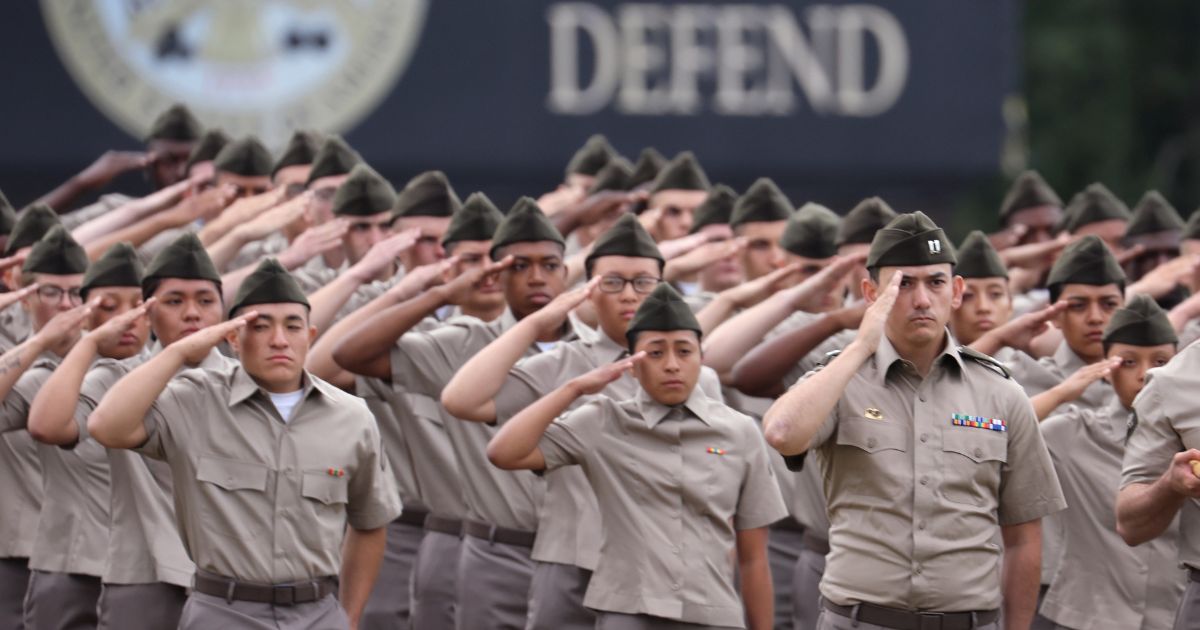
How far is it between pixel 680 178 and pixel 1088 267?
3.37 meters

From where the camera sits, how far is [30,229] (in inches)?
467

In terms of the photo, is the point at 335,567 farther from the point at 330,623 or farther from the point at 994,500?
the point at 994,500

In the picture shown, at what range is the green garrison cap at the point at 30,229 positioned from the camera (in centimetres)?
1184

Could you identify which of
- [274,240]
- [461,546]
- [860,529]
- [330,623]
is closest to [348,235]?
[274,240]

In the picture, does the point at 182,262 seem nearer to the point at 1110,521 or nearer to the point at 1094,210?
the point at 1110,521

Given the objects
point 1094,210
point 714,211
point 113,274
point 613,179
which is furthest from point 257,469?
point 1094,210

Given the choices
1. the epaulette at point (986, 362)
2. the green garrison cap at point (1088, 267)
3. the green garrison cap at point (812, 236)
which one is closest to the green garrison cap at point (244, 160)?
the green garrison cap at point (812, 236)

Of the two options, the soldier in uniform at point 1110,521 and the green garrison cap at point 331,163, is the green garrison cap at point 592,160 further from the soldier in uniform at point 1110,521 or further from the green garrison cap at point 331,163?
the soldier in uniform at point 1110,521

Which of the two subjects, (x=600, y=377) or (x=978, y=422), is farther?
(x=600, y=377)

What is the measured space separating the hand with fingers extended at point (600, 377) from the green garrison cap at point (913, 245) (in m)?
1.03

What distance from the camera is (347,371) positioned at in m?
10.7

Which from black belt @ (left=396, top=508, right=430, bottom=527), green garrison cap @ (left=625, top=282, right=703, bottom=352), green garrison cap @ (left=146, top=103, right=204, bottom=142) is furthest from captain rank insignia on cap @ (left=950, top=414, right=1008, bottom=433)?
green garrison cap @ (left=146, top=103, right=204, bottom=142)

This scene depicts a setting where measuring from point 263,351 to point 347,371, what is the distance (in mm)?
1702

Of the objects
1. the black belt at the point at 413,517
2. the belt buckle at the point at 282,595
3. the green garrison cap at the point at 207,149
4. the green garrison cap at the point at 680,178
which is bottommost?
the black belt at the point at 413,517
